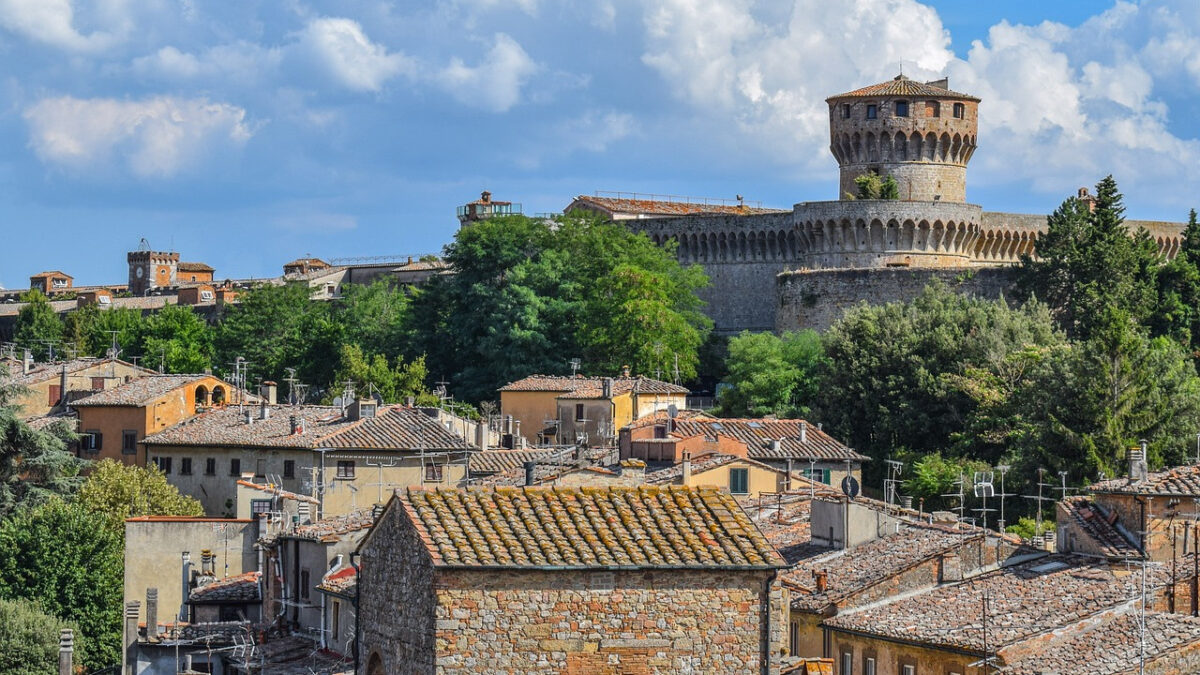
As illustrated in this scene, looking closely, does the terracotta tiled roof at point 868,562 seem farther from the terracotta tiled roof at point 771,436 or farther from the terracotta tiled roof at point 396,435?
the terracotta tiled roof at point 396,435

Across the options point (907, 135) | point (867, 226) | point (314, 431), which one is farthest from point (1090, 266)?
point (314, 431)

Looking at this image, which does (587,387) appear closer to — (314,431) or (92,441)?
(314,431)

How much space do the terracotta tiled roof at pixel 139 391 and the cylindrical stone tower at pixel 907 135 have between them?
3257 cm

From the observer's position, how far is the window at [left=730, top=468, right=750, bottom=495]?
4172 centimetres

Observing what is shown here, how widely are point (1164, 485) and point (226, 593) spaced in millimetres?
12791

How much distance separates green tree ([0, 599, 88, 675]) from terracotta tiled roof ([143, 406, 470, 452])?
938 centimetres

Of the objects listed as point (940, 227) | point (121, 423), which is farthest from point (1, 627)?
point (940, 227)

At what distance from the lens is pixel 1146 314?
70562 mm

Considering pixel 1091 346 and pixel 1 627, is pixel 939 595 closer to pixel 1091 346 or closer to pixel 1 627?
pixel 1 627

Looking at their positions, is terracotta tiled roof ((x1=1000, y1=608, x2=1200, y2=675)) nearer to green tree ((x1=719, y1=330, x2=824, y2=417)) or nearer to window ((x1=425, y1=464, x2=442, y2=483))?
window ((x1=425, y1=464, x2=442, y2=483))

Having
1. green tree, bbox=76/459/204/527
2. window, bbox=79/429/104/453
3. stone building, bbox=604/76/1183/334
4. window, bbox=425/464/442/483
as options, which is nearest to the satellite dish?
window, bbox=425/464/442/483

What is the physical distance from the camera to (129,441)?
61.4m

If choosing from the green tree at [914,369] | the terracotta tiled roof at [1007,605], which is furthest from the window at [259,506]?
the green tree at [914,369]

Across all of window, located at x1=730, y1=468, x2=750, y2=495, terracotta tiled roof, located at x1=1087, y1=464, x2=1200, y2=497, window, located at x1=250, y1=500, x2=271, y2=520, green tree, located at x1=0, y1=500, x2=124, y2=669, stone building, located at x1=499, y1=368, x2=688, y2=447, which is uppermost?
stone building, located at x1=499, y1=368, x2=688, y2=447
